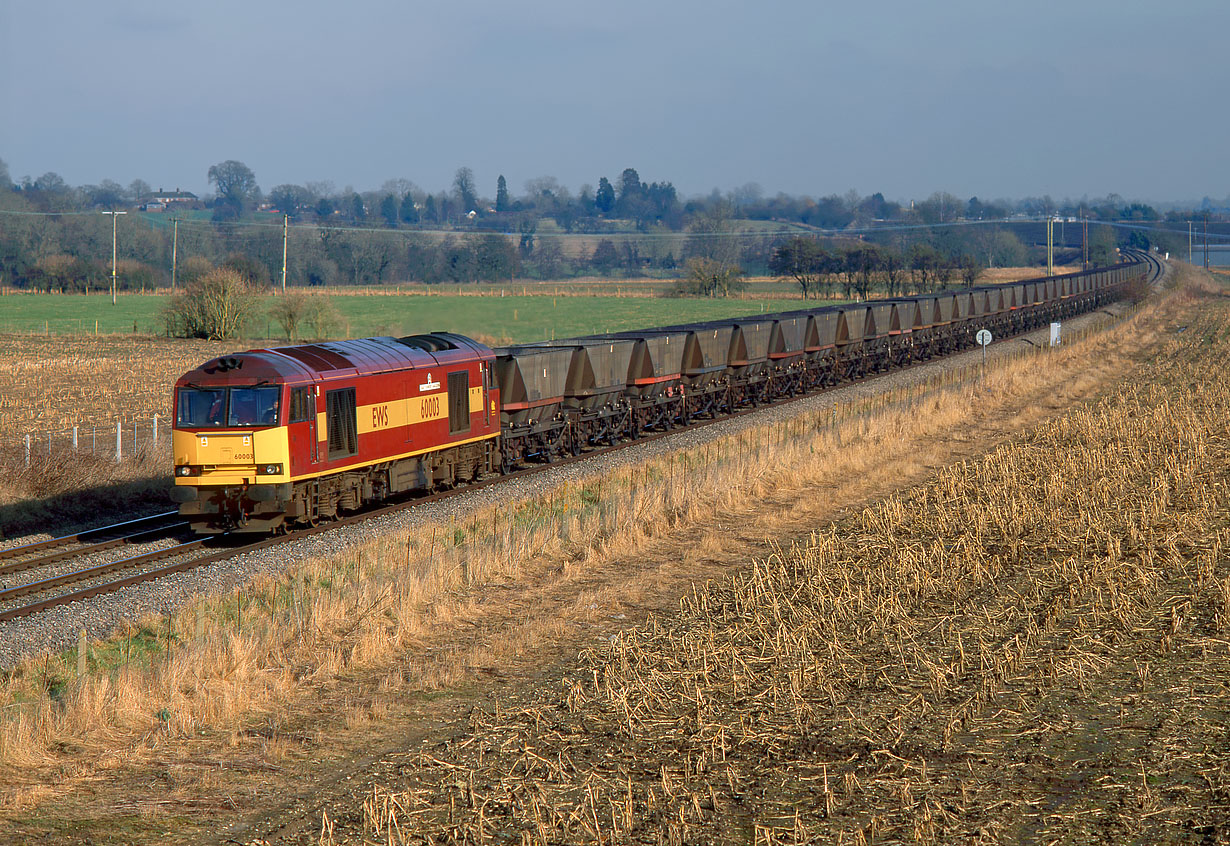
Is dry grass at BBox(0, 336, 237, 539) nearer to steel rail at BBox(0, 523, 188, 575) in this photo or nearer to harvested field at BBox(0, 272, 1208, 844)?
steel rail at BBox(0, 523, 188, 575)

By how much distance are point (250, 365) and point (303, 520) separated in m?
2.81

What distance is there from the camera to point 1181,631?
12969mm

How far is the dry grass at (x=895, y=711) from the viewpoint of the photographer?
8.48 meters

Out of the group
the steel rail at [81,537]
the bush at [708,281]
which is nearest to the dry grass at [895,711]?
the steel rail at [81,537]

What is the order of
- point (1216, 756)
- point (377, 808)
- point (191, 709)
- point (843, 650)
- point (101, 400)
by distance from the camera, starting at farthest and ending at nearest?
point (101, 400) < point (843, 650) < point (191, 709) < point (1216, 756) < point (377, 808)

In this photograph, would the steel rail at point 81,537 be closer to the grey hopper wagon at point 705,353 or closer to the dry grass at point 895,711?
the dry grass at point 895,711

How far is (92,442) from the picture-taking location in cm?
3005

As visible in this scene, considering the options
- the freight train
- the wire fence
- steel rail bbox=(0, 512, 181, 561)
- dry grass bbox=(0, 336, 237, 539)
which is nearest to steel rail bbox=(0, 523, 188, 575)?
steel rail bbox=(0, 512, 181, 561)

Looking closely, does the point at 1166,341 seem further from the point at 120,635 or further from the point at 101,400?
the point at 120,635

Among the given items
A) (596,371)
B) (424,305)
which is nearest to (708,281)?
(424,305)

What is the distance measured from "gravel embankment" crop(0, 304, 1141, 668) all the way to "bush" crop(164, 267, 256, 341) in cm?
4109

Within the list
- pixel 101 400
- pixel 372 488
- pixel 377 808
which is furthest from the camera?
pixel 101 400

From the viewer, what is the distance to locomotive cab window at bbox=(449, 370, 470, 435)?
80.9 feet

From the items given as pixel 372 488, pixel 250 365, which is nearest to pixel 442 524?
pixel 372 488
